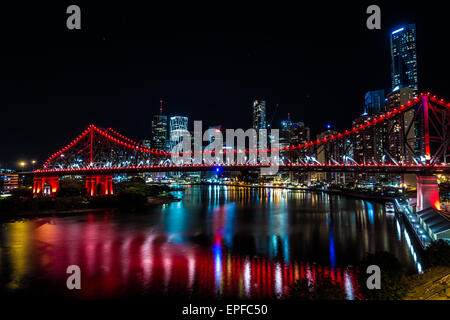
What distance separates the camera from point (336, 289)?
682 centimetres

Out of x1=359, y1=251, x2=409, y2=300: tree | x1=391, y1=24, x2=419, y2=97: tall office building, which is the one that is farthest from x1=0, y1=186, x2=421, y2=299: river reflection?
x1=391, y1=24, x2=419, y2=97: tall office building

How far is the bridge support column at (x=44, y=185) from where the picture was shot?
43.2 metres

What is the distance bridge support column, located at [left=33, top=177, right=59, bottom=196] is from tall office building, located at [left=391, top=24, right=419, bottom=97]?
12288 cm

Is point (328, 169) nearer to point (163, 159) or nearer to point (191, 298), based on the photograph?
point (191, 298)

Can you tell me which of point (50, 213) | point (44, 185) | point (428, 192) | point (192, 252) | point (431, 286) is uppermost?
point (44, 185)

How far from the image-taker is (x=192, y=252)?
16.9 m

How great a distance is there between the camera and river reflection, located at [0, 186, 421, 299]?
39.3 feet

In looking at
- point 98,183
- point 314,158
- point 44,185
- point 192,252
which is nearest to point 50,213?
point 98,183

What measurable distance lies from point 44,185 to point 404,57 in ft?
444

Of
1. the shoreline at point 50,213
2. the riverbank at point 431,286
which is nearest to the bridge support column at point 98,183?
the shoreline at point 50,213

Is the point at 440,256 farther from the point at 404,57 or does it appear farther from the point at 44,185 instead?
the point at 404,57

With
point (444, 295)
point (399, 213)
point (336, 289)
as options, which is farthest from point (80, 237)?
point (399, 213)

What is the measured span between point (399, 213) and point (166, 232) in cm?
2161
